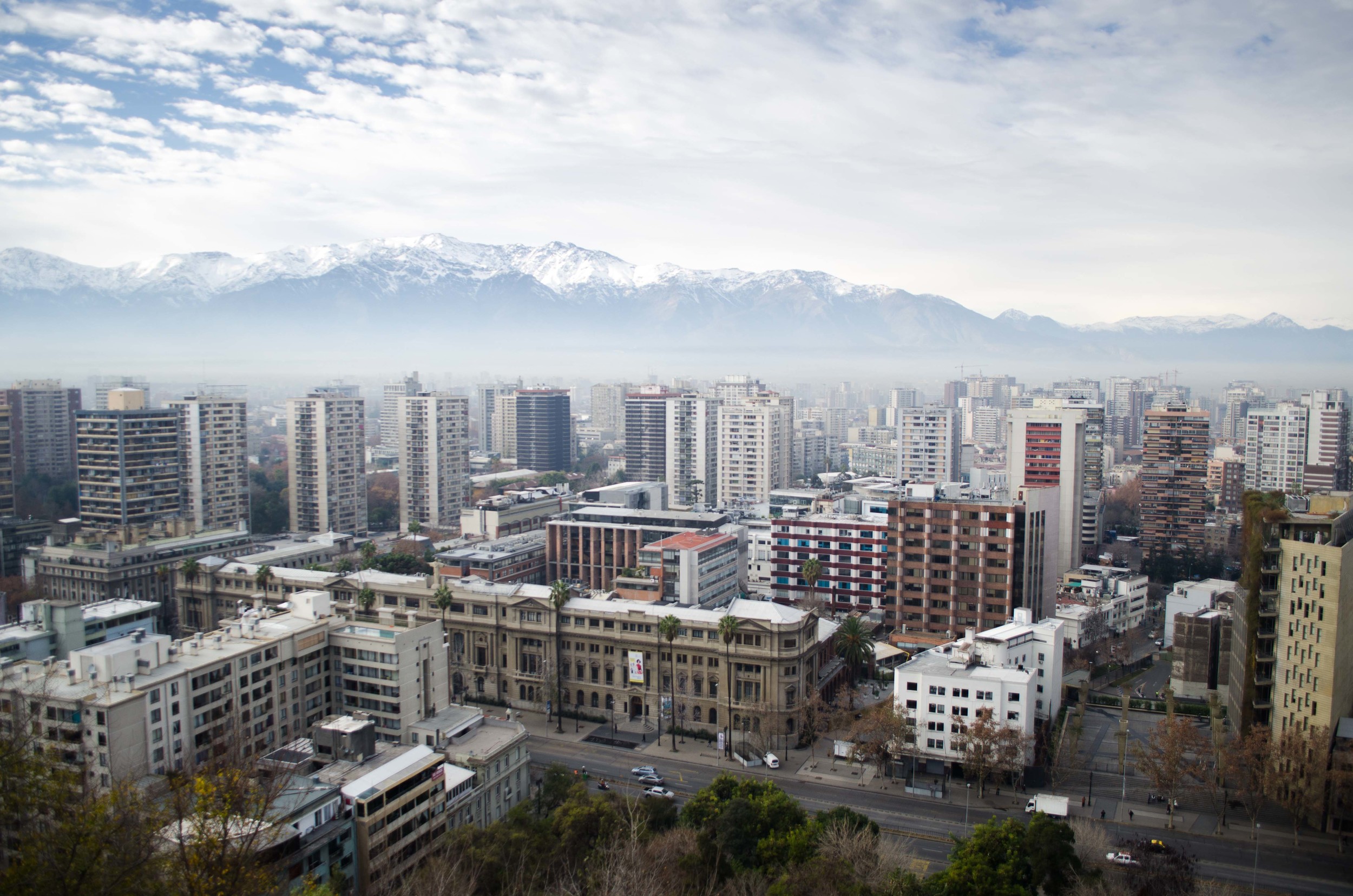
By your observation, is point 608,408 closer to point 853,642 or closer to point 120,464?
point 120,464

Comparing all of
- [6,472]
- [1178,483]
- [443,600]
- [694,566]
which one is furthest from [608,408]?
[443,600]

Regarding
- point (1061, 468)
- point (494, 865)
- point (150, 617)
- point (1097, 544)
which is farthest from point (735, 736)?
point (1097, 544)

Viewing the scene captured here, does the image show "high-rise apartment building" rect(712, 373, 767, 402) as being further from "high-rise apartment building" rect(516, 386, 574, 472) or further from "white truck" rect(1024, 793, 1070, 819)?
"white truck" rect(1024, 793, 1070, 819)

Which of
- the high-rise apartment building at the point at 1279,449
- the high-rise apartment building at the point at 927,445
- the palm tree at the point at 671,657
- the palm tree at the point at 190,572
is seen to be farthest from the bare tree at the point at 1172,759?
the high-rise apartment building at the point at 927,445

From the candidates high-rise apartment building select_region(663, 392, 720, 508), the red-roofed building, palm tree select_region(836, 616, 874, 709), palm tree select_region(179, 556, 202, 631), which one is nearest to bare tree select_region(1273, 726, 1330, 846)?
palm tree select_region(836, 616, 874, 709)

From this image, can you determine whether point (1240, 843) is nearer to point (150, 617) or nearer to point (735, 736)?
point (735, 736)

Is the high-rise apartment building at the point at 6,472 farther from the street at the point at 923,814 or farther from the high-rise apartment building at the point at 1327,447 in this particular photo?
the high-rise apartment building at the point at 1327,447
